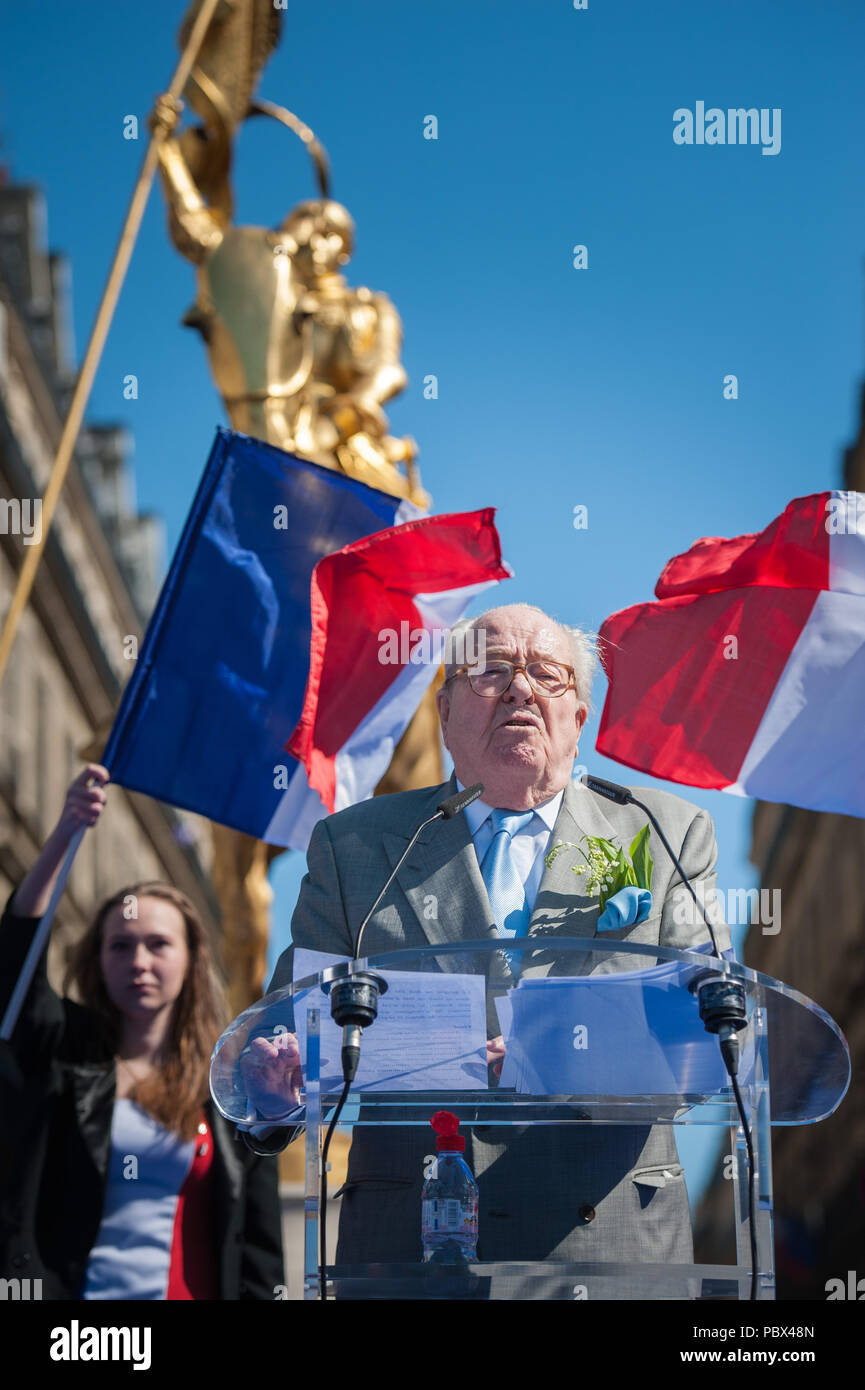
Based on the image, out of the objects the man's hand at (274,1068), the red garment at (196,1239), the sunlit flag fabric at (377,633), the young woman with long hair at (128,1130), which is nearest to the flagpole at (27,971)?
the young woman with long hair at (128,1130)

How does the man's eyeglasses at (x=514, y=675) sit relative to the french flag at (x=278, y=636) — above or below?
below

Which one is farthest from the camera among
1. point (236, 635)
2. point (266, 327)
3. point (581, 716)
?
point (266, 327)

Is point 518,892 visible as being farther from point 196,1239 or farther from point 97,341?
point 97,341

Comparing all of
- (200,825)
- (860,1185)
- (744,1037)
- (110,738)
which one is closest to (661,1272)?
(744,1037)

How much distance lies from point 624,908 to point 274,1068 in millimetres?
740

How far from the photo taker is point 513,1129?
324 cm

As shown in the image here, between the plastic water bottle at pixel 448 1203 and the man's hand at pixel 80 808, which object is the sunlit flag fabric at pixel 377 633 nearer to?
the man's hand at pixel 80 808

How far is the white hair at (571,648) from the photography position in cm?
399

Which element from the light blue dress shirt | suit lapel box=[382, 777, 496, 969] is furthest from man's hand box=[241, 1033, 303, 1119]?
the light blue dress shirt

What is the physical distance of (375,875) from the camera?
12.0 feet

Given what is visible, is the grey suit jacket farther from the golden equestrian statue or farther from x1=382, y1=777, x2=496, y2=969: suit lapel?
the golden equestrian statue

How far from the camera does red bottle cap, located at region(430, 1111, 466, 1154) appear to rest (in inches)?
117

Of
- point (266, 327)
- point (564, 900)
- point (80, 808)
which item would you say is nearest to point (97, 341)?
point (266, 327)

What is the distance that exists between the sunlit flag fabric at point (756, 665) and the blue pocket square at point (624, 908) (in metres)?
2.41
